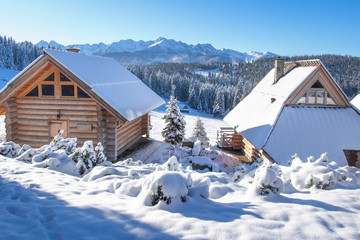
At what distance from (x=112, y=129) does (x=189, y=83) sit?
112 metres

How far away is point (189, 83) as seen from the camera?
406 feet

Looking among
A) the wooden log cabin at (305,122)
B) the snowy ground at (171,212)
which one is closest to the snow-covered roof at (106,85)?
the snowy ground at (171,212)

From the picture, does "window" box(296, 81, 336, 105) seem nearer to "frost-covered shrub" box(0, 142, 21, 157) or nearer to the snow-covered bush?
the snow-covered bush

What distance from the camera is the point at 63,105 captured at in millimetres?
13305

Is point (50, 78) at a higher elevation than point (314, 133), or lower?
higher

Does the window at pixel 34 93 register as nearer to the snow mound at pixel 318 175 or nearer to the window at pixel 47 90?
the window at pixel 47 90

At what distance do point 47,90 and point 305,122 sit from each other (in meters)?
14.2

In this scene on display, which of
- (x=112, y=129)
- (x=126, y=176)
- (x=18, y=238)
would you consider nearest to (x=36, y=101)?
(x=112, y=129)

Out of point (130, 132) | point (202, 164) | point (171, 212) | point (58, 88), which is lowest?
point (202, 164)

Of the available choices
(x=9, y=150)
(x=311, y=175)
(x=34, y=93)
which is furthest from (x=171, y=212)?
(x=34, y=93)

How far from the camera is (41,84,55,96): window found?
13.3 metres

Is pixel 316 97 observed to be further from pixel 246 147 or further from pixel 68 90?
pixel 68 90

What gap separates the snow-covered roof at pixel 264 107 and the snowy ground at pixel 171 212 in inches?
337

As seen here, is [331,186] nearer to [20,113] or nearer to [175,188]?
[175,188]
